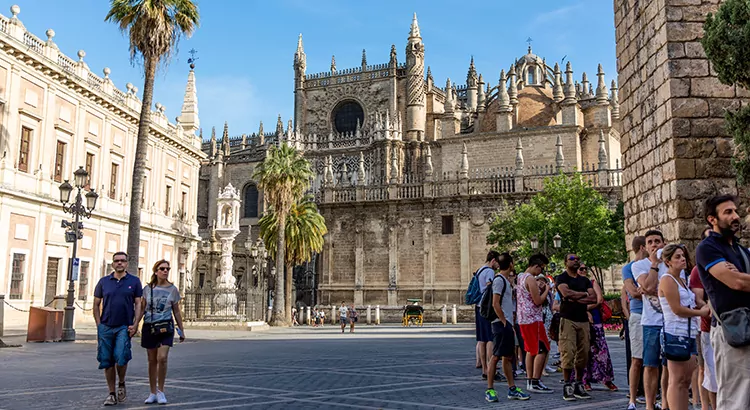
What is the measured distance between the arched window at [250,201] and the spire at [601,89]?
96.9ft

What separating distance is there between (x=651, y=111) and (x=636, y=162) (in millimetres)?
976

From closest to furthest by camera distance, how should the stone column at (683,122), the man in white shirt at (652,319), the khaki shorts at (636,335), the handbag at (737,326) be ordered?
the handbag at (737,326)
the man in white shirt at (652,319)
the khaki shorts at (636,335)
the stone column at (683,122)

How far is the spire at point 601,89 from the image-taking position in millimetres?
44062

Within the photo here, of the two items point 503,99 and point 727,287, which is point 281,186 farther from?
point 727,287

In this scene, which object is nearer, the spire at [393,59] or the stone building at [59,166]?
the stone building at [59,166]

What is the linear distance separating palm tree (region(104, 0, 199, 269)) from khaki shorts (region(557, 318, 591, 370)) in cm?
1391

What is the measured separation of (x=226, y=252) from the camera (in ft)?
90.5

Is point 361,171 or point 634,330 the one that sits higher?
point 361,171

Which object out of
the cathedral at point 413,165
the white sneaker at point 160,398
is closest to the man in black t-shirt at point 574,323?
the white sneaker at point 160,398

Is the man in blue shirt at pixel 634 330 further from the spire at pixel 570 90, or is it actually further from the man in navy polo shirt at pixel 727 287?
the spire at pixel 570 90

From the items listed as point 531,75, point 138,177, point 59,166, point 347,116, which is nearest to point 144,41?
point 138,177

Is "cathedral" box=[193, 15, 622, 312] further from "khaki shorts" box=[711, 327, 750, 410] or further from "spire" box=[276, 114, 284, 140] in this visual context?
"khaki shorts" box=[711, 327, 750, 410]

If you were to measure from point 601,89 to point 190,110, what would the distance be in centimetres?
2738

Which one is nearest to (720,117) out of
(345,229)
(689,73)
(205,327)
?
(689,73)
